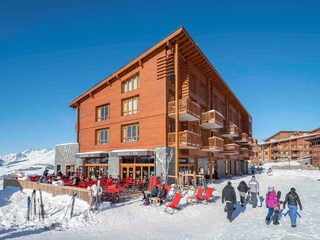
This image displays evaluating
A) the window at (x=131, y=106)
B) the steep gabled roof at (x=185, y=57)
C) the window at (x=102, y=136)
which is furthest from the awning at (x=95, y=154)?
the steep gabled roof at (x=185, y=57)

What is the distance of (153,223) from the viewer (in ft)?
34.1

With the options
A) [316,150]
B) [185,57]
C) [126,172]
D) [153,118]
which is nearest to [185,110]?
[153,118]

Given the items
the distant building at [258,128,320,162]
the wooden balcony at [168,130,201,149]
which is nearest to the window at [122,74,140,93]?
the wooden balcony at [168,130,201,149]

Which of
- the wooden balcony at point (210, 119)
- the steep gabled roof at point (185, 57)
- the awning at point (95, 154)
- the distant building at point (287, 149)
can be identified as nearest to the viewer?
the steep gabled roof at point (185, 57)

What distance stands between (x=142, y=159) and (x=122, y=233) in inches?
480

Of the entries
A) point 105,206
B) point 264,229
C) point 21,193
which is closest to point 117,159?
point 21,193

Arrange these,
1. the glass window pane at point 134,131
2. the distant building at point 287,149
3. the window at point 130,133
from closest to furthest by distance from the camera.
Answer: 1. the window at point 130,133
2. the glass window pane at point 134,131
3. the distant building at point 287,149

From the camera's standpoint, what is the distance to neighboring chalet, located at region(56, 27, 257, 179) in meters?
19.9

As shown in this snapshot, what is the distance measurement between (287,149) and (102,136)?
248ft

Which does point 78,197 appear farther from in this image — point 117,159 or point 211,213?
point 117,159

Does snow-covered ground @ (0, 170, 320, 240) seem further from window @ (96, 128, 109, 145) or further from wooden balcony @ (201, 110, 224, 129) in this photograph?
window @ (96, 128, 109, 145)

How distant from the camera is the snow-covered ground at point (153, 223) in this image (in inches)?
340

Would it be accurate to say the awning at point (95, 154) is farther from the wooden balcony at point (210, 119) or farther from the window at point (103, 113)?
the wooden balcony at point (210, 119)

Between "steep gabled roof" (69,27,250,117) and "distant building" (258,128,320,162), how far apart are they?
2439 inches
